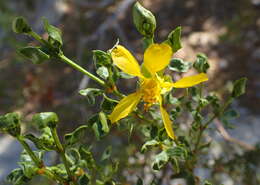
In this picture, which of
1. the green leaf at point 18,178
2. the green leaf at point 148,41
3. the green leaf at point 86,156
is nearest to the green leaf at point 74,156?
the green leaf at point 86,156

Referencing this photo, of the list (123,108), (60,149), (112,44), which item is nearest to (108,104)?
(123,108)

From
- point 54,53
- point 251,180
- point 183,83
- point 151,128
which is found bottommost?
point 251,180

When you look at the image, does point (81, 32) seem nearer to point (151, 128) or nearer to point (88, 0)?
point (88, 0)

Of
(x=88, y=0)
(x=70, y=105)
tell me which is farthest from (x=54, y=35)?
(x=88, y=0)

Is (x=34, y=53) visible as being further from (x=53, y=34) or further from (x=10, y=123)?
(x=10, y=123)

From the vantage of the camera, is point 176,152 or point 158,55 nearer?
point 158,55

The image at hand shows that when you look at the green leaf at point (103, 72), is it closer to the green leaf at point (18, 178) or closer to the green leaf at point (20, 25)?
the green leaf at point (20, 25)
